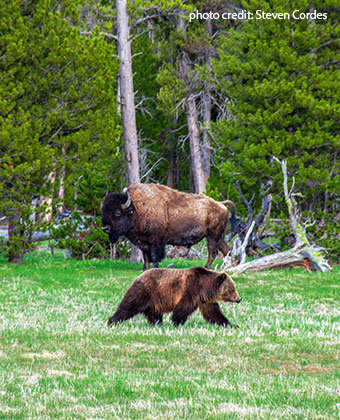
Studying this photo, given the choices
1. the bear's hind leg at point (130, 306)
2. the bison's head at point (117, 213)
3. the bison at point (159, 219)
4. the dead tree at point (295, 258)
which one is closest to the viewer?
the bear's hind leg at point (130, 306)

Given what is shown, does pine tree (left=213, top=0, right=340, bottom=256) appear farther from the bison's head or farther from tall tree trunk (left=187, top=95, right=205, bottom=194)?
tall tree trunk (left=187, top=95, right=205, bottom=194)

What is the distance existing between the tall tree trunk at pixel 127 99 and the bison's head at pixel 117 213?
4.94 metres

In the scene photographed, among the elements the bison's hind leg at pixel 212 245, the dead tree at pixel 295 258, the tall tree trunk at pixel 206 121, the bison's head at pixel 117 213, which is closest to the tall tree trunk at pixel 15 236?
the bison's head at pixel 117 213

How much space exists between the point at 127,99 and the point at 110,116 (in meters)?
1.47

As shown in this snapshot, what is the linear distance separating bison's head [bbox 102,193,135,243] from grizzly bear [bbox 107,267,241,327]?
6960 millimetres

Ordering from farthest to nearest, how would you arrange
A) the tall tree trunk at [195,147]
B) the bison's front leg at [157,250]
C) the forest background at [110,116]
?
the tall tree trunk at [195,147] → the forest background at [110,116] → the bison's front leg at [157,250]

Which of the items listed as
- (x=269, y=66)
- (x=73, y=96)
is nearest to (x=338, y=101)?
(x=269, y=66)

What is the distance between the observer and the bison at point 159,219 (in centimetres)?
1588

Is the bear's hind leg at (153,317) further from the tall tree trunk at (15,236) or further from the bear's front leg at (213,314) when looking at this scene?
the tall tree trunk at (15,236)

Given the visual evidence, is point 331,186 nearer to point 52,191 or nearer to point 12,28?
point 52,191

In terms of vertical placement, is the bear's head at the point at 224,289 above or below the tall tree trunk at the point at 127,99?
below

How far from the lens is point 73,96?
741 inches

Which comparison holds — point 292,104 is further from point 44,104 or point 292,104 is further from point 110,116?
point 44,104

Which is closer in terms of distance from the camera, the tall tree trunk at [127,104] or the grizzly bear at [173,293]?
the grizzly bear at [173,293]
